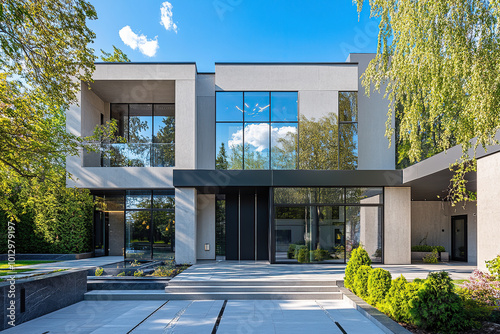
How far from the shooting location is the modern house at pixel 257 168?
1453cm

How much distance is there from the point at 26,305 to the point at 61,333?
4.63ft

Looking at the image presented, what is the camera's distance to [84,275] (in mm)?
9945

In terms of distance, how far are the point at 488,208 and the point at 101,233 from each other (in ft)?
55.7

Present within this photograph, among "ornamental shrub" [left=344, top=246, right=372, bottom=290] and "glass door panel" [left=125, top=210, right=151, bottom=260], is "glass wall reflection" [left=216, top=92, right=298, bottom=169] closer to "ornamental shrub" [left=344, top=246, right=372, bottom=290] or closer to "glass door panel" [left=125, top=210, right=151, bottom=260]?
"glass door panel" [left=125, top=210, right=151, bottom=260]

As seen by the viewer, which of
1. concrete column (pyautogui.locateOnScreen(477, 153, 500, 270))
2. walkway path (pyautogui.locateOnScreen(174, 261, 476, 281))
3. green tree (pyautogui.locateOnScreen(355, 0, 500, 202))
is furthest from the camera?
walkway path (pyautogui.locateOnScreen(174, 261, 476, 281))

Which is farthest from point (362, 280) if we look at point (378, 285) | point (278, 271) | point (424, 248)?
point (424, 248)

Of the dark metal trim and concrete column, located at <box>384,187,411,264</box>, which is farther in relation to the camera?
concrete column, located at <box>384,187,411,264</box>

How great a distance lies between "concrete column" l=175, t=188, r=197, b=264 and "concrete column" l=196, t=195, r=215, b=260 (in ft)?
5.91

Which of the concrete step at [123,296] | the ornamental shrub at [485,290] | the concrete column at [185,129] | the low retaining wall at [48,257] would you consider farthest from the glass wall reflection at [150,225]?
the ornamental shrub at [485,290]

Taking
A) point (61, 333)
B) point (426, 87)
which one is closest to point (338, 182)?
point (426, 87)

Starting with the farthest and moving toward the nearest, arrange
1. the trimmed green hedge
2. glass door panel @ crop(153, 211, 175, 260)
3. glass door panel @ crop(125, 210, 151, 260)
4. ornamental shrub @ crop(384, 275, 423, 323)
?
the trimmed green hedge, glass door panel @ crop(125, 210, 151, 260), glass door panel @ crop(153, 211, 175, 260), ornamental shrub @ crop(384, 275, 423, 323)

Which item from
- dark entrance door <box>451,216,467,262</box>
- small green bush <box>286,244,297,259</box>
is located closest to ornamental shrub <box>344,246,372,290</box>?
small green bush <box>286,244,297,259</box>

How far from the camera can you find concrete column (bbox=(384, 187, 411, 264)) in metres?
A: 14.5

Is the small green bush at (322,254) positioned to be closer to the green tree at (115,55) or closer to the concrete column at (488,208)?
the concrete column at (488,208)
